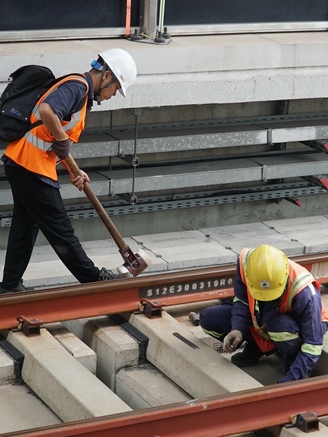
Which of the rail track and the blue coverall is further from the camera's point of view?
the blue coverall

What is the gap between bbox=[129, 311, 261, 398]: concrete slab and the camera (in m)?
7.13

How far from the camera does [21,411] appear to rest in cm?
695

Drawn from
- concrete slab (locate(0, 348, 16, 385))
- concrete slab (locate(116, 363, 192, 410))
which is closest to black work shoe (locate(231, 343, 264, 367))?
concrete slab (locate(116, 363, 192, 410))

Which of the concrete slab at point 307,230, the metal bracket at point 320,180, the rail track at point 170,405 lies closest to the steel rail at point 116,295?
the rail track at point 170,405

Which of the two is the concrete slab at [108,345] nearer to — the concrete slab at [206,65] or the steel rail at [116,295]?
the steel rail at [116,295]

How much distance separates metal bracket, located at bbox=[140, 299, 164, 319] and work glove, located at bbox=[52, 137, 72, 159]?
3.91ft

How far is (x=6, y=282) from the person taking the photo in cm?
844

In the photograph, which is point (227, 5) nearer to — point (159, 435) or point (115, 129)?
point (115, 129)

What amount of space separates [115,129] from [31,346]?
350 cm

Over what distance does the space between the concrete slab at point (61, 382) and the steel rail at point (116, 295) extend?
0.21m

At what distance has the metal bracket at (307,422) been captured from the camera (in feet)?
21.9

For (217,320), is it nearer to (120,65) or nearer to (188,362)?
(188,362)

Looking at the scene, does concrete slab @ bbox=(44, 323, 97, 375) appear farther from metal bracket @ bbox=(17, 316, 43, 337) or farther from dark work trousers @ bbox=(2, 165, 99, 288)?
dark work trousers @ bbox=(2, 165, 99, 288)

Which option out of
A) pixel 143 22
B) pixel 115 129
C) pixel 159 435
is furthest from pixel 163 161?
pixel 159 435
